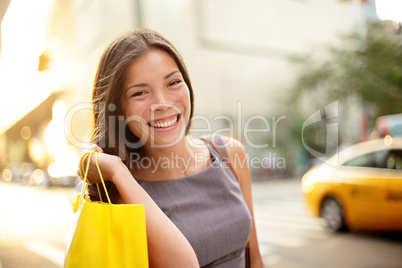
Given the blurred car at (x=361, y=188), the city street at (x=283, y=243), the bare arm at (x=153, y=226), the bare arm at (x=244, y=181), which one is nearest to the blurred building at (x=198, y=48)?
the city street at (x=283, y=243)

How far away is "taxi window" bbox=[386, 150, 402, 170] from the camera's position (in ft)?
19.8

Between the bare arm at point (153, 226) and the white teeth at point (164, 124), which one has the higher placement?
the white teeth at point (164, 124)

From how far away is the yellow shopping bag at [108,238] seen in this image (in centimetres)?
116

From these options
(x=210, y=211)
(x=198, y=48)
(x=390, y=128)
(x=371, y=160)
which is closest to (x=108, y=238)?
(x=210, y=211)

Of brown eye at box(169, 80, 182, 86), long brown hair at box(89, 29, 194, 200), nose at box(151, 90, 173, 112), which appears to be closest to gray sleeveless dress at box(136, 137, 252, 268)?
long brown hair at box(89, 29, 194, 200)

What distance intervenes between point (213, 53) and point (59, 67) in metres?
8.25

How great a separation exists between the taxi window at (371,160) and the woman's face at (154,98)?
5620 mm

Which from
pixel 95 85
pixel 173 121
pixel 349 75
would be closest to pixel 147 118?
pixel 173 121

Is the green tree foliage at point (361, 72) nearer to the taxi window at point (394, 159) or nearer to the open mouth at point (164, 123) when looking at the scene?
the taxi window at point (394, 159)

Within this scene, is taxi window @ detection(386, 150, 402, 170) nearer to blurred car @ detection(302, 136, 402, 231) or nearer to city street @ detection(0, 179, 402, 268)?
blurred car @ detection(302, 136, 402, 231)

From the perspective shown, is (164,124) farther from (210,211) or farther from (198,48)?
(198,48)

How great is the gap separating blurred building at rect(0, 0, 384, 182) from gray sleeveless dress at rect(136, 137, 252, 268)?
8.17 m

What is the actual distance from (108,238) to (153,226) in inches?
6.6

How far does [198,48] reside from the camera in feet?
65.0
